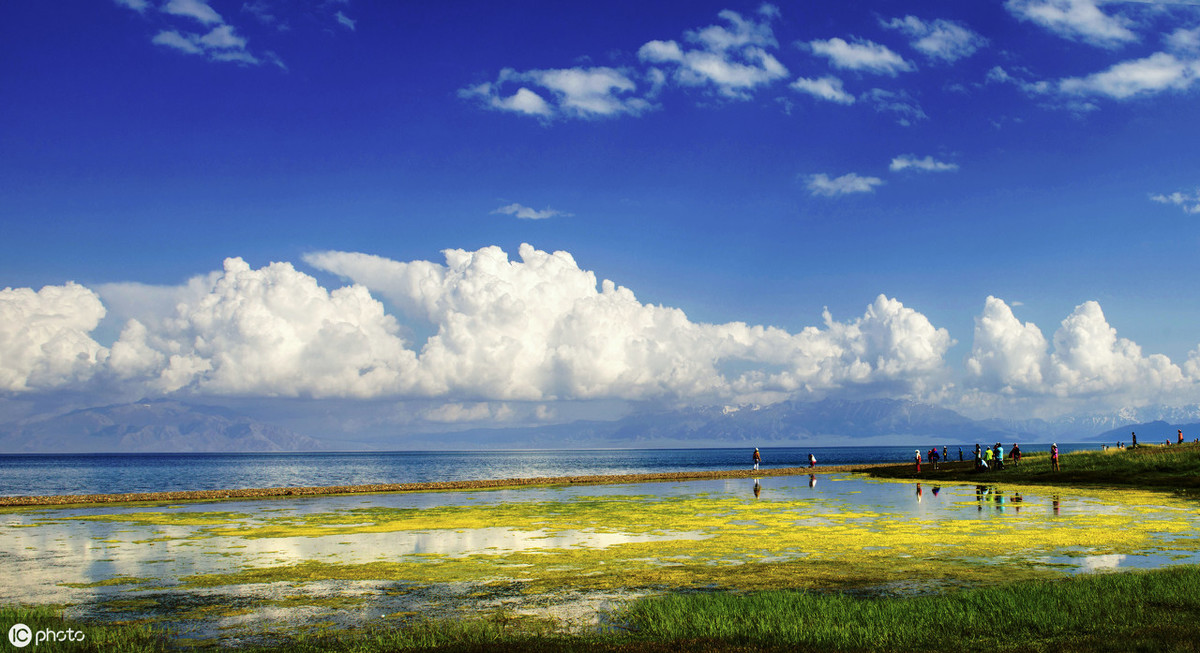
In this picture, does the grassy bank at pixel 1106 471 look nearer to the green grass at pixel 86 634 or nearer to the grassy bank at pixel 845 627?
the grassy bank at pixel 845 627

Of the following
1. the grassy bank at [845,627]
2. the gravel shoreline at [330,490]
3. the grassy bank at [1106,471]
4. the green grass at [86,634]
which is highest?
the grassy bank at [845,627]

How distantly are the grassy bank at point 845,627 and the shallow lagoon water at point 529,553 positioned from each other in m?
1.45

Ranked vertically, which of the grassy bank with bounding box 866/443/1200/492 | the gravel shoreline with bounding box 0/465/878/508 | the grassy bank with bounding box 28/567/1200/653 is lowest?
the gravel shoreline with bounding box 0/465/878/508

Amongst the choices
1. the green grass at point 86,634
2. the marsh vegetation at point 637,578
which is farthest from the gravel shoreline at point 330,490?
the green grass at point 86,634

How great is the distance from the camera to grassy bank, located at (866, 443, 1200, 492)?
53344 millimetres

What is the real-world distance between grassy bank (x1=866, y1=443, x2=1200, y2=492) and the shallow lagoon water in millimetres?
8896

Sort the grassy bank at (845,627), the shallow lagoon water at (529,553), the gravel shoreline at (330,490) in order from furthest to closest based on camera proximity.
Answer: the gravel shoreline at (330,490) → the shallow lagoon water at (529,553) → the grassy bank at (845,627)

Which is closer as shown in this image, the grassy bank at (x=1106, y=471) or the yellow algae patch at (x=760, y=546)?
the yellow algae patch at (x=760, y=546)

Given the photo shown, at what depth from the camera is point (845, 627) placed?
1401 cm

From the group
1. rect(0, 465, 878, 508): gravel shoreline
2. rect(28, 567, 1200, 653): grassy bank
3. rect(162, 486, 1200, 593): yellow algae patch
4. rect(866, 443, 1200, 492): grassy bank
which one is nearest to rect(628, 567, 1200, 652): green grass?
rect(28, 567, 1200, 653): grassy bank

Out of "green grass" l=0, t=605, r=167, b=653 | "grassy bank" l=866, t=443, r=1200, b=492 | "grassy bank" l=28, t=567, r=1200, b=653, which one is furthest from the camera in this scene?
"grassy bank" l=866, t=443, r=1200, b=492

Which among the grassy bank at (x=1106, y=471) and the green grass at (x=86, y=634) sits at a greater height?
the green grass at (x=86, y=634)

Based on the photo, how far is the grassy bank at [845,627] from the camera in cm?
1284

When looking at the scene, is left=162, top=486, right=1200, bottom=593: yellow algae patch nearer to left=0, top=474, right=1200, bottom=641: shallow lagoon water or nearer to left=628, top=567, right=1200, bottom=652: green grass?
left=0, top=474, right=1200, bottom=641: shallow lagoon water
